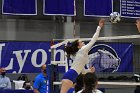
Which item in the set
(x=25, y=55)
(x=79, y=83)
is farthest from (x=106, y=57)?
(x=79, y=83)

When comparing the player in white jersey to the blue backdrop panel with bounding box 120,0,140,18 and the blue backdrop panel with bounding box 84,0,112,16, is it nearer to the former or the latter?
the blue backdrop panel with bounding box 84,0,112,16

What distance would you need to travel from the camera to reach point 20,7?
12.4 m

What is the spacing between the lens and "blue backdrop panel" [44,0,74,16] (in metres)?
12.7

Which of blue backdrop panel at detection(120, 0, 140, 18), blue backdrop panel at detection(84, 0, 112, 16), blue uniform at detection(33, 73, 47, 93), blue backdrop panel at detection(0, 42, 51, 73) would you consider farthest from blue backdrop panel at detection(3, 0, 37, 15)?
blue uniform at detection(33, 73, 47, 93)

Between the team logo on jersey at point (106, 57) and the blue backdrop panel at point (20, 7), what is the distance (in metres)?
2.44

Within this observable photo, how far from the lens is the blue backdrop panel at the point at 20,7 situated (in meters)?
12.3

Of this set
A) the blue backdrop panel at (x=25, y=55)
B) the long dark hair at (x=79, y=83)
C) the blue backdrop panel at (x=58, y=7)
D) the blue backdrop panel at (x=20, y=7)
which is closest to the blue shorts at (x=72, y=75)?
the long dark hair at (x=79, y=83)

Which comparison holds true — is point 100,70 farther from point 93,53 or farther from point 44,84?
point 44,84

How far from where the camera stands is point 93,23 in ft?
44.5

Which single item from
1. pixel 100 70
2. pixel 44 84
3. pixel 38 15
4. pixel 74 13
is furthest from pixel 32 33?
pixel 44 84

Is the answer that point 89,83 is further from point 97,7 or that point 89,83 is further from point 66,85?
point 97,7

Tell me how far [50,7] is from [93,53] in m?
2.13

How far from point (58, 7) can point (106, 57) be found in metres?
2.35

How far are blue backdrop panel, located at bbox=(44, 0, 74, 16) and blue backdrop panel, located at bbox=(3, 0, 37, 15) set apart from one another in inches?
16.3
